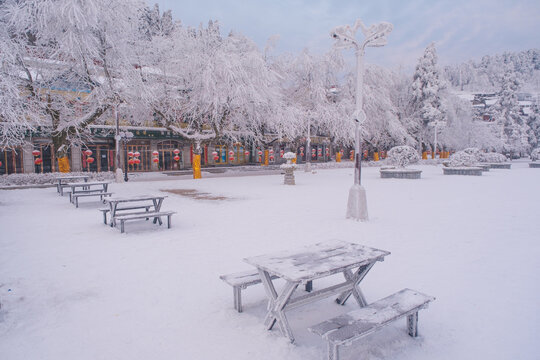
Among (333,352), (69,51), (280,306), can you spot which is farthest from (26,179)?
(333,352)

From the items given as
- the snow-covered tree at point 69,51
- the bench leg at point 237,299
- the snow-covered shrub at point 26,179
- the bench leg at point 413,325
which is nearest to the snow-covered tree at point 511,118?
the snow-covered tree at point 69,51

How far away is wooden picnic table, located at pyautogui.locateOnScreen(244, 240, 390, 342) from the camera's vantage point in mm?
3500

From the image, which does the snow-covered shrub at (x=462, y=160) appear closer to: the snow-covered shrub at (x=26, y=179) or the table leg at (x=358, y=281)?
the table leg at (x=358, y=281)

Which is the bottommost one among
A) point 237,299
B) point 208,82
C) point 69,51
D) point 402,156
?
point 237,299

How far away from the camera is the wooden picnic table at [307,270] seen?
3.50 m

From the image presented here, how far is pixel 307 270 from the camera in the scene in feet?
11.7

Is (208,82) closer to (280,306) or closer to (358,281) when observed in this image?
(358,281)

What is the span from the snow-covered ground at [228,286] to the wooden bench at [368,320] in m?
0.38

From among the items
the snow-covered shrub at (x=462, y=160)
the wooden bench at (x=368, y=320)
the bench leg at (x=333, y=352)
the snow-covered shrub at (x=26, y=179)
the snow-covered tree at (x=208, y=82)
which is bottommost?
the bench leg at (x=333, y=352)

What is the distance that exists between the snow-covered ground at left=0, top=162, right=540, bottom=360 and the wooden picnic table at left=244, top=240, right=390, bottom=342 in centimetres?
26

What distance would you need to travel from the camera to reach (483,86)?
145m

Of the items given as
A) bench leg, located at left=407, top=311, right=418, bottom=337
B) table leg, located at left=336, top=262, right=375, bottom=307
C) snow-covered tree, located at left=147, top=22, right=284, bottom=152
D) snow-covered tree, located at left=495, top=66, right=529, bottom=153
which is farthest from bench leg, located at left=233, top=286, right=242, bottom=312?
snow-covered tree, located at left=495, top=66, right=529, bottom=153

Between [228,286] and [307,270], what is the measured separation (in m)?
1.82

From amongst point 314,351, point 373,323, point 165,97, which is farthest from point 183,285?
point 165,97
